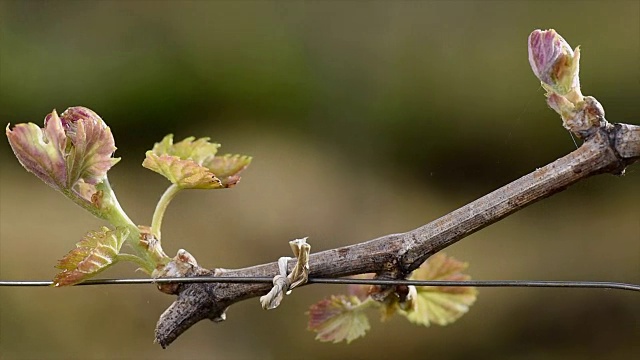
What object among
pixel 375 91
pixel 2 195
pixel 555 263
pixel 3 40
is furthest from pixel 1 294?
pixel 555 263

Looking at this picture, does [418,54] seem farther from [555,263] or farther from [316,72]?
[555,263]

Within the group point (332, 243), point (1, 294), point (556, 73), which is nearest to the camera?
point (556, 73)

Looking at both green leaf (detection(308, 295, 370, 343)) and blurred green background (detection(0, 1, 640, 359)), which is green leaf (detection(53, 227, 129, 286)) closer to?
green leaf (detection(308, 295, 370, 343))

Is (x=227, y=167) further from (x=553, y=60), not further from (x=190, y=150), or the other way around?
(x=553, y=60)

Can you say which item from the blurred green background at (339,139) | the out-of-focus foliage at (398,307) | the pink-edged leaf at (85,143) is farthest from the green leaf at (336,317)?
the blurred green background at (339,139)

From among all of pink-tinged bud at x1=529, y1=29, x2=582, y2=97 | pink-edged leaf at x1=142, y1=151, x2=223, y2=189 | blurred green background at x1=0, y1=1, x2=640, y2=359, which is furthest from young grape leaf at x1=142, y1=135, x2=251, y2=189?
blurred green background at x1=0, y1=1, x2=640, y2=359

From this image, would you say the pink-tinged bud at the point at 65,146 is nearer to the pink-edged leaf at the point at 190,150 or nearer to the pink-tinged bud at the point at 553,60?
the pink-edged leaf at the point at 190,150
